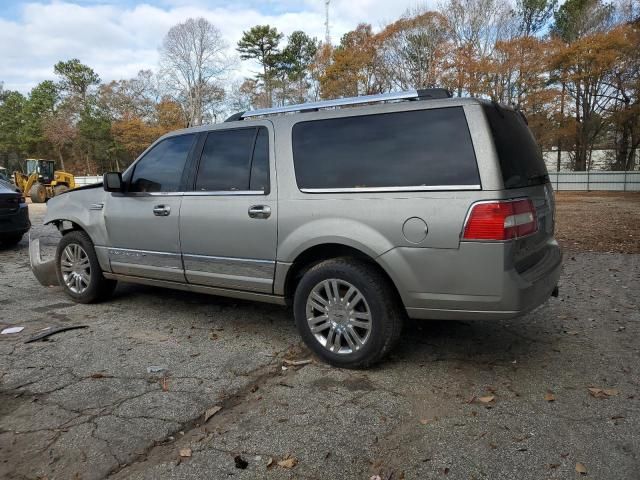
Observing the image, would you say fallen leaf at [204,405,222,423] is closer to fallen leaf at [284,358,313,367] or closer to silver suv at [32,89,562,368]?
fallen leaf at [284,358,313,367]

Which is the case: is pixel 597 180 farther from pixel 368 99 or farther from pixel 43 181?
pixel 43 181

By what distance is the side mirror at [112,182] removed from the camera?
4.82 metres

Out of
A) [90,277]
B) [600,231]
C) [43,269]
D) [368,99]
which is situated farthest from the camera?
[600,231]

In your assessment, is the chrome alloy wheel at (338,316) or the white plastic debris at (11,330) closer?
the chrome alloy wheel at (338,316)

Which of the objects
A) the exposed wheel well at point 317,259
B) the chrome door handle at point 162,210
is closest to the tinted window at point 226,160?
the chrome door handle at point 162,210

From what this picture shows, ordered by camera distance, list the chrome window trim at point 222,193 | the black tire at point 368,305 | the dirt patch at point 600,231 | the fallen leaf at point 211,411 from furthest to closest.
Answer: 1. the dirt patch at point 600,231
2. the chrome window trim at point 222,193
3. the black tire at point 368,305
4. the fallen leaf at point 211,411

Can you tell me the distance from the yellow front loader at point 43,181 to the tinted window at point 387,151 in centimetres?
2727

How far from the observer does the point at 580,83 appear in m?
32.0

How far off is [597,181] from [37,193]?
32.6 metres

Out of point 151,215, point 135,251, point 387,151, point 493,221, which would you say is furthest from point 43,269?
point 493,221

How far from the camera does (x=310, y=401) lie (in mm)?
3162

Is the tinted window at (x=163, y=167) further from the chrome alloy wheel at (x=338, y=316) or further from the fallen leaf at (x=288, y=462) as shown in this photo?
the fallen leaf at (x=288, y=462)

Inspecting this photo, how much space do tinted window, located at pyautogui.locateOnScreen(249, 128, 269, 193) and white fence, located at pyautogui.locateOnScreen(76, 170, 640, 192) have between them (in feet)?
92.5

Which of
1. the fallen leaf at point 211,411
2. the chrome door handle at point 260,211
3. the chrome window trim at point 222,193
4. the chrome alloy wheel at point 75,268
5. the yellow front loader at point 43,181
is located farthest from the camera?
the yellow front loader at point 43,181
